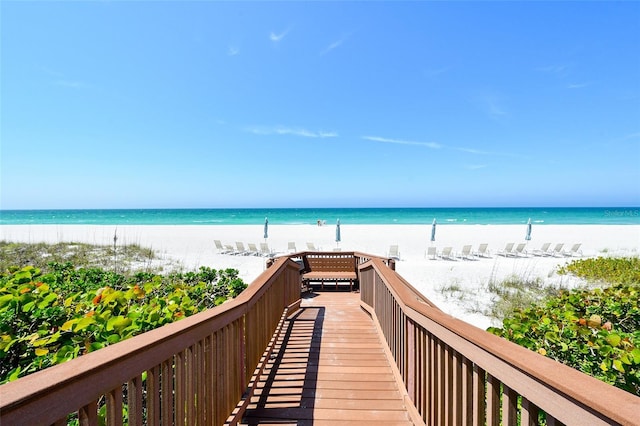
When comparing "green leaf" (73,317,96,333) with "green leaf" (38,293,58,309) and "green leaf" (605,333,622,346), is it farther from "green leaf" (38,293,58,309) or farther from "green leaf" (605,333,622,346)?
"green leaf" (605,333,622,346)

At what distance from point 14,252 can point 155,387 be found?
11739 millimetres

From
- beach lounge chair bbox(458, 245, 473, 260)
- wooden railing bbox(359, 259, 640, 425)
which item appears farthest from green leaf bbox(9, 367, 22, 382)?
beach lounge chair bbox(458, 245, 473, 260)

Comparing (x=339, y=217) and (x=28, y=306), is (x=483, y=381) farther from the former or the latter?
(x=339, y=217)

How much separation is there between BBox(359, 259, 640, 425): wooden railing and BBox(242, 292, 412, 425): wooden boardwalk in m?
0.29

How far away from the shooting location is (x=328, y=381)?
126 inches

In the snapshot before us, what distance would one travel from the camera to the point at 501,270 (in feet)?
37.2

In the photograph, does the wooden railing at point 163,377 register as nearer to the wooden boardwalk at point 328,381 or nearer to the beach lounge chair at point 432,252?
the wooden boardwalk at point 328,381

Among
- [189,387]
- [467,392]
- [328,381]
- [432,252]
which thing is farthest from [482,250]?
[189,387]

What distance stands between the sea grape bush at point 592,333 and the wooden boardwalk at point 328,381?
4.31ft

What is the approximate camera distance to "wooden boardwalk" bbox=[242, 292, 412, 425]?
8.67 feet

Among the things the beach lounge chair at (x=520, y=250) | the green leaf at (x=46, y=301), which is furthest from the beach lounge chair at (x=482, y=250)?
the green leaf at (x=46, y=301)

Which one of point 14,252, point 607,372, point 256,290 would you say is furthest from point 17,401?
point 14,252

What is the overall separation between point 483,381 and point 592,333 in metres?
2.10

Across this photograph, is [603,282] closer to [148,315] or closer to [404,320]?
[404,320]
